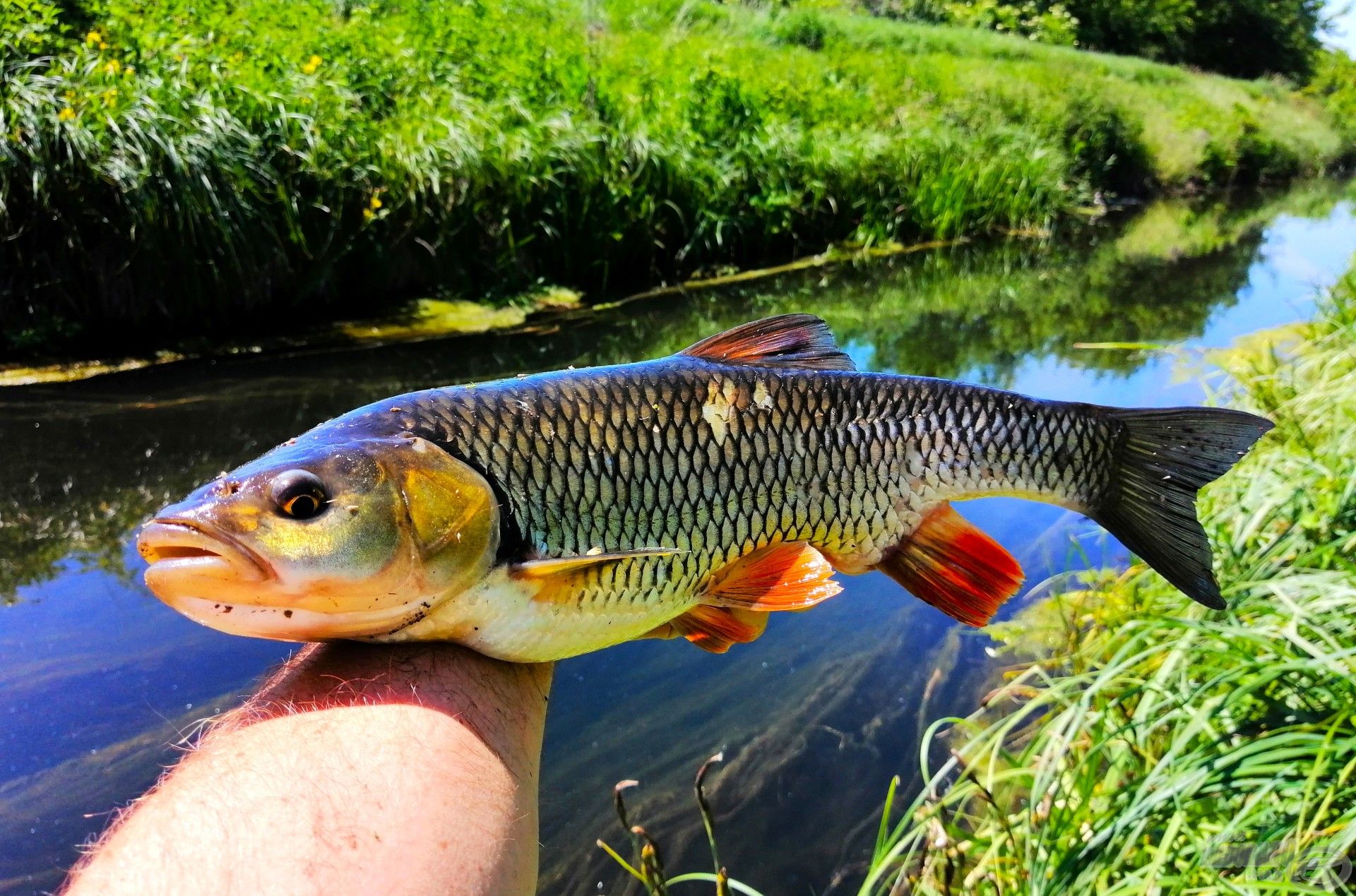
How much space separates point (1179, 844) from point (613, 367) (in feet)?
5.39

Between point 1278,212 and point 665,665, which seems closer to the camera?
point 665,665

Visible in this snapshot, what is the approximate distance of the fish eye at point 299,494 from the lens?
1422mm

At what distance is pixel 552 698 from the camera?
3650mm

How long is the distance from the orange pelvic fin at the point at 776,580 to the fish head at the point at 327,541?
1.42 feet

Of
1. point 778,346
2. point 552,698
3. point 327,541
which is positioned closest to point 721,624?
point 778,346

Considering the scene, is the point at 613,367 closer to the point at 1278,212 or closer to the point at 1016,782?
the point at 1016,782

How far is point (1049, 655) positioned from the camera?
3992 millimetres

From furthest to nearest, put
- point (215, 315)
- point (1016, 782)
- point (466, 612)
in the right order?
point (215, 315), point (1016, 782), point (466, 612)

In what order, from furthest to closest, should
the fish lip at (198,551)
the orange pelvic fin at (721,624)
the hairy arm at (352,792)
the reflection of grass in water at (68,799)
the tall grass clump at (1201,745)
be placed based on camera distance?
1. the reflection of grass in water at (68,799)
2. the tall grass clump at (1201,745)
3. the orange pelvic fin at (721,624)
4. the fish lip at (198,551)
5. the hairy arm at (352,792)

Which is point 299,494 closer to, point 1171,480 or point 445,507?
point 445,507

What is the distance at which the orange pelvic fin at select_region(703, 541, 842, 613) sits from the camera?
68.5 inches

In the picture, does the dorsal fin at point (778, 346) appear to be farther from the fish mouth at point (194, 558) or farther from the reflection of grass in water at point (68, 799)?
the reflection of grass in water at point (68, 799)

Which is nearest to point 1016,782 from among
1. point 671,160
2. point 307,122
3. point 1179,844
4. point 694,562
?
point 1179,844

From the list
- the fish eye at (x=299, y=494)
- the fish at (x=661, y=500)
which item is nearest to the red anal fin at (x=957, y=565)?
the fish at (x=661, y=500)
